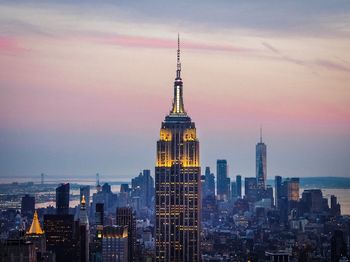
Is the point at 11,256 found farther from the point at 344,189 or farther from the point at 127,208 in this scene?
the point at 127,208

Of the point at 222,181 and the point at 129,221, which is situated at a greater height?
the point at 222,181

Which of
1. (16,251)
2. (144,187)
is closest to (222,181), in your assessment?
(144,187)

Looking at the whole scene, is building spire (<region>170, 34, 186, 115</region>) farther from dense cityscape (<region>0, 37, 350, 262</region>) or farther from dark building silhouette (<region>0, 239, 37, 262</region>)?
dark building silhouette (<region>0, 239, 37, 262</region>)

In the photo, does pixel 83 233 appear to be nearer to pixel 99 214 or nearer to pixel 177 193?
pixel 99 214

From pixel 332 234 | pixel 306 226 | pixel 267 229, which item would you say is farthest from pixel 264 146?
pixel 267 229

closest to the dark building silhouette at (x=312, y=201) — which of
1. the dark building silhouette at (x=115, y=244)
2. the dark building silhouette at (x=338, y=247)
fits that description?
the dark building silhouette at (x=338, y=247)

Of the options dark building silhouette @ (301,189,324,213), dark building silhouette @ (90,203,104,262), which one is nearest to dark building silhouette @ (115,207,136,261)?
dark building silhouette @ (90,203,104,262)
